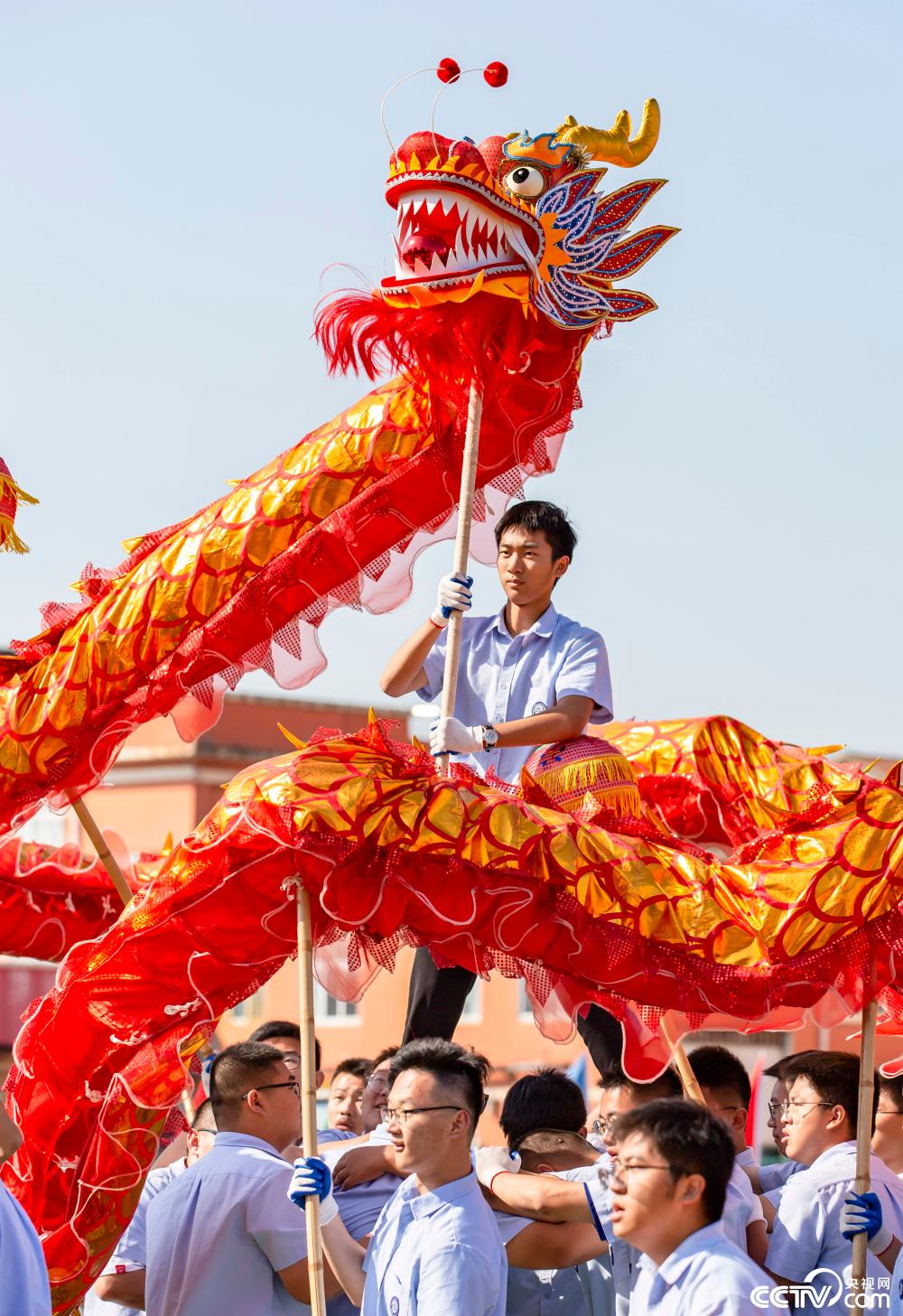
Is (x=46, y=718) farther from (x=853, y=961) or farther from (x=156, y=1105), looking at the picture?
(x=853, y=961)

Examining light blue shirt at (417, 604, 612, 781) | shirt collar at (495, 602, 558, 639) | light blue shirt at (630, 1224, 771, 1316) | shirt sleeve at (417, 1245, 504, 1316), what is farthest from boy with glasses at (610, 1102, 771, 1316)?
shirt collar at (495, 602, 558, 639)

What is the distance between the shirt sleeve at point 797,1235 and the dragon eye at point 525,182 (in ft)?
7.46

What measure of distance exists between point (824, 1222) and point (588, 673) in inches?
55.5

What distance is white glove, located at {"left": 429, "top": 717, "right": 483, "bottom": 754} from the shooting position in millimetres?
4094

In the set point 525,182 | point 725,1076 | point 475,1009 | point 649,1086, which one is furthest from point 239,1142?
point 475,1009

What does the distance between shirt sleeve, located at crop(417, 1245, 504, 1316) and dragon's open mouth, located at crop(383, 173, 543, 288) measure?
213cm

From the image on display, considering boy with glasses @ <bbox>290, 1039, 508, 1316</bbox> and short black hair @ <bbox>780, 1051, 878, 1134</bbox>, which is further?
short black hair @ <bbox>780, 1051, 878, 1134</bbox>

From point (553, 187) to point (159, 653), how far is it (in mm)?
1430

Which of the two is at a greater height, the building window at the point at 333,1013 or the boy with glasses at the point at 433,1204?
the boy with glasses at the point at 433,1204

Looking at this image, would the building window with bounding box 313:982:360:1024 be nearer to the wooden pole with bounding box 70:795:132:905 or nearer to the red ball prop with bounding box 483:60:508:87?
the wooden pole with bounding box 70:795:132:905

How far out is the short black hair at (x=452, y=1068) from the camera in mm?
3379

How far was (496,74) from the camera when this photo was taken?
14.1 feet

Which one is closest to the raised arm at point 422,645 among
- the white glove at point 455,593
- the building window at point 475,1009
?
the white glove at point 455,593

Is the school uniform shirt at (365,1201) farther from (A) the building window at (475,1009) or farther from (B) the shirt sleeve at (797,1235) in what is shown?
(A) the building window at (475,1009)
